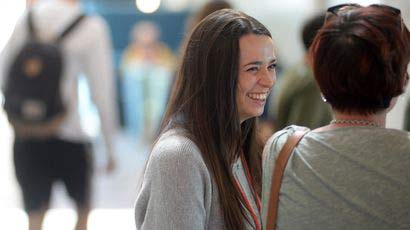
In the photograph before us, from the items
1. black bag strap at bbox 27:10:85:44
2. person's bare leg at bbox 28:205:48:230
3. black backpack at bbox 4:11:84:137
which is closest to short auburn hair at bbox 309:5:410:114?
black backpack at bbox 4:11:84:137

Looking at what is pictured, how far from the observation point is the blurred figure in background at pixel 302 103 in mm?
3623

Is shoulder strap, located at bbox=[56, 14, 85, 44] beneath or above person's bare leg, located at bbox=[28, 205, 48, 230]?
above

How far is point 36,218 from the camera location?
4.14 metres

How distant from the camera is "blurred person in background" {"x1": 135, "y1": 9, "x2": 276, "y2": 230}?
5.96 ft

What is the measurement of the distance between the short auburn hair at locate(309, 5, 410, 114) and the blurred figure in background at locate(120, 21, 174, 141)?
18.3ft

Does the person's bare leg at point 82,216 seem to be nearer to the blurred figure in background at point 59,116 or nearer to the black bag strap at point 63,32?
the blurred figure in background at point 59,116

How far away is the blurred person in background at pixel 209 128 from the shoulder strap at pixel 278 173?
157 millimetres

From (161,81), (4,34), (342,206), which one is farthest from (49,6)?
(161,81)

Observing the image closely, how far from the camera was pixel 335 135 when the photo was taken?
170cm

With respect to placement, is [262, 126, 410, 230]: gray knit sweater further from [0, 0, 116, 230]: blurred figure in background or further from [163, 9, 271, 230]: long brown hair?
[0, 0, 116, 230]: blurred figure in background

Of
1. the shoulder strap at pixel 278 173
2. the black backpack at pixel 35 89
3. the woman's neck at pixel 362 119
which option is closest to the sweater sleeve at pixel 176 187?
the shoulder strap at pixel 278 173

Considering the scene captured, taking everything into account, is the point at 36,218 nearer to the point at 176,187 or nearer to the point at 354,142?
the point at 176,187

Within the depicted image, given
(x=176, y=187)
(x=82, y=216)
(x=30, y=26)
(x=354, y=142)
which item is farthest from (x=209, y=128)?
(x=82, y=216)

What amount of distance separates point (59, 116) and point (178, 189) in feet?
7.68
